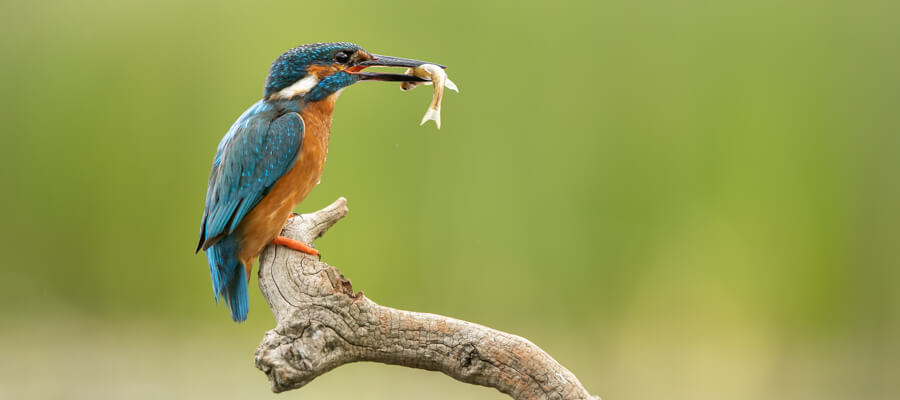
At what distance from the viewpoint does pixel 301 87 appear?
2041 mm

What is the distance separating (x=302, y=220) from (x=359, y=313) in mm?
671

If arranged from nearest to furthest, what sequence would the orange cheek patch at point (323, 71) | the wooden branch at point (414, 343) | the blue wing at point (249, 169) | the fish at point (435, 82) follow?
the wooden branch at point (414, 343) → the fish at point (435, 82) → the blue wing at point (249, 169) → the orange cheek patch at point (323, 71)

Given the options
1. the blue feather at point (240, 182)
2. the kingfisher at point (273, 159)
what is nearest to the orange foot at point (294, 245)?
the kingfisher at point (273, 159)

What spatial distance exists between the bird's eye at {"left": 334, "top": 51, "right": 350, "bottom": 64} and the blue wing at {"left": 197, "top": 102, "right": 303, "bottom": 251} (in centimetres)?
19

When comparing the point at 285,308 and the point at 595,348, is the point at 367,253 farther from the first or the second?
the point at 285,308

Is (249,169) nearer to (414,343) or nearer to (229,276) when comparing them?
(229,276)

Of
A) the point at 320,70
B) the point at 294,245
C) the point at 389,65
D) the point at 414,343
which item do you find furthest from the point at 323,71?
the point at 414,343

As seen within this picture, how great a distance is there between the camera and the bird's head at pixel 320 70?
2.02 meters

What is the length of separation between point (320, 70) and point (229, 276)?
593 millimetres

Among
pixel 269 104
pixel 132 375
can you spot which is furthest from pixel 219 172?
pixel 132 375

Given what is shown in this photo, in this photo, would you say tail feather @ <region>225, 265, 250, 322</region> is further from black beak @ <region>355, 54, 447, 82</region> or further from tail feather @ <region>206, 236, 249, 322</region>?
black beak @ <region>355, 54, 447, 82</region>

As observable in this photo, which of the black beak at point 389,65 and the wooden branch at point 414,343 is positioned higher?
the black beak at point 389,65

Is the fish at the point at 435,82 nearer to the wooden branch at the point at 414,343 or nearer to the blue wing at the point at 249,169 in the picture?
the blue wing at the point at 249,169

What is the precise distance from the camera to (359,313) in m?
1.58
